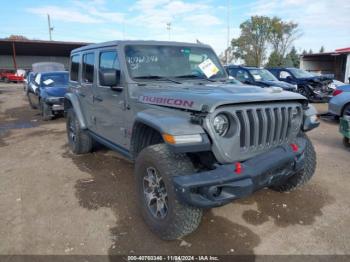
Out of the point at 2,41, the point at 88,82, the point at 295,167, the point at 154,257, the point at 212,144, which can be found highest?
the point at 2,41

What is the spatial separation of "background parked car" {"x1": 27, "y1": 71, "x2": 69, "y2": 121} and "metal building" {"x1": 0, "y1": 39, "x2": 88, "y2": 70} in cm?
2726

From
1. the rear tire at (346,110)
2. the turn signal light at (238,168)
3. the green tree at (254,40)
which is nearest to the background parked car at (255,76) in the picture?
the rear tire at (346,110)

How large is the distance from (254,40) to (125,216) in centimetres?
4600

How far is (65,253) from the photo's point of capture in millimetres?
2838

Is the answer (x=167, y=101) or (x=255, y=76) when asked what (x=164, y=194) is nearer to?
(x=167, y=101)

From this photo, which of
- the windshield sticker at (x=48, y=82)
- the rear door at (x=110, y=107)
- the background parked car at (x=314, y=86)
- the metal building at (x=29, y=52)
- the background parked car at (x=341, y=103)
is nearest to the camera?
the rear door at (x=110, y=107)

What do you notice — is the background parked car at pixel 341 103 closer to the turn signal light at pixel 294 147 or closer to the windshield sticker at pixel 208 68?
the windshield sticker at pixel 208 68

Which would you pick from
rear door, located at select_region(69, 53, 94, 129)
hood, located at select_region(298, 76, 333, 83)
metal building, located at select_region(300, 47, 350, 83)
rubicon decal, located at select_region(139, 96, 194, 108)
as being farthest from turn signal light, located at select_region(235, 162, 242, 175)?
metal building, located at select_region(300, 47, 350, 83)

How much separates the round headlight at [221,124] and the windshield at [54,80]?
9.34 m

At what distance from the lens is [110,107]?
4121mm

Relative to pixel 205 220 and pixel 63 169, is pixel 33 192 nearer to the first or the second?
pixel 63 169

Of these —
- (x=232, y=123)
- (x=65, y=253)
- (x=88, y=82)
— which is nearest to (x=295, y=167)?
(x=232, y=123)

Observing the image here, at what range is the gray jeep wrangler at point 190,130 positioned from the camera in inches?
101

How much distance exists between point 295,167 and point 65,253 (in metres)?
2.51
